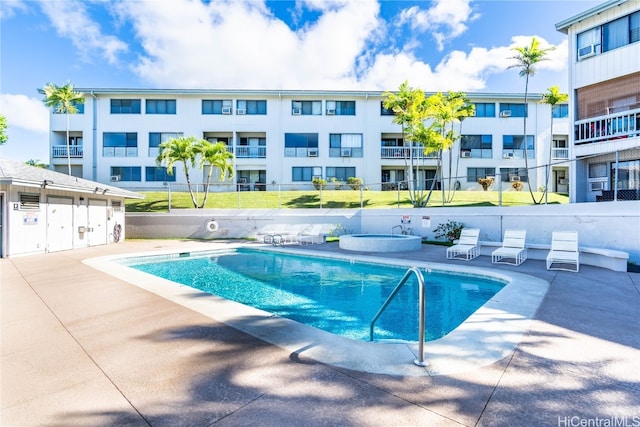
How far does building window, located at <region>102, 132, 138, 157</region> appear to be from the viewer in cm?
2773

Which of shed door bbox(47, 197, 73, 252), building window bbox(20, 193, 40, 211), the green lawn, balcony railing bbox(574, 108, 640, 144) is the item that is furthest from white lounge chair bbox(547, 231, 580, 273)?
shed door bbox(47, 197, 73, 252)

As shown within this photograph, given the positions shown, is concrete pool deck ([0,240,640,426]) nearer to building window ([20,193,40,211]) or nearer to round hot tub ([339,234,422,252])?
round hot tub ([339,234,422,252])

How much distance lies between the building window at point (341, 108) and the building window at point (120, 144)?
58.9 feet

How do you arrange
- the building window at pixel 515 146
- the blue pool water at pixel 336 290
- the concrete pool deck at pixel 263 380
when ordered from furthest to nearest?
1. the building window at pixel 515 146
2. the blue pool water at pixel 336 290
3. the concrete pool deck at pixel 263 380

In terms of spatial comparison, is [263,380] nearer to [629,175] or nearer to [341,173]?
[629,175]

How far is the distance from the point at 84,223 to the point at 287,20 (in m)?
17.9

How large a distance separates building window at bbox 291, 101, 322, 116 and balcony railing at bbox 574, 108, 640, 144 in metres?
19.4

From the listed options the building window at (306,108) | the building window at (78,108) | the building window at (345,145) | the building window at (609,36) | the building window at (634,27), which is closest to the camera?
the building window at (634,27)

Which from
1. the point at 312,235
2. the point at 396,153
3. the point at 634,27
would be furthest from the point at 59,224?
the point at 634,27

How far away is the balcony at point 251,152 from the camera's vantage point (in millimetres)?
28255

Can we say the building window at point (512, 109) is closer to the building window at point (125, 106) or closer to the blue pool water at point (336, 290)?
the blue pool water at point (336, 290)

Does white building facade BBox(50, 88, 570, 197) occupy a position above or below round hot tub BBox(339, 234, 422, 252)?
above

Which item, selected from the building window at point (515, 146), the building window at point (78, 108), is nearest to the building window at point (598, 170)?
the building window at point (515, 146)

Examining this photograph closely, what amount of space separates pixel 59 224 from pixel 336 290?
13.6 metres
